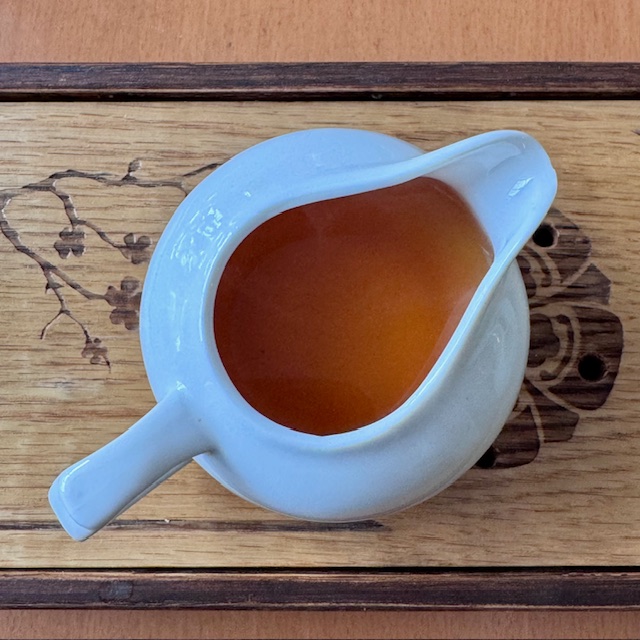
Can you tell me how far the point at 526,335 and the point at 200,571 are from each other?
0.93 feet

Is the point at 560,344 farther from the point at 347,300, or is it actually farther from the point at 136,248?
the point at 136,248

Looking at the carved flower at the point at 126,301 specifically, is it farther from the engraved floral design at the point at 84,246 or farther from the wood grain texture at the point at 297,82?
the wood grain texture at the point at 297,82

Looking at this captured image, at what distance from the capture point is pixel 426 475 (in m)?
0.42

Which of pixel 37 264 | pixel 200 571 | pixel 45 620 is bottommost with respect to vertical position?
pixel 45 620

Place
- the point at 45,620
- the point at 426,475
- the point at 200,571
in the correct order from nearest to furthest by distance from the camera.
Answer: the point at 426,475 < the point at 200,571 < the point at 45,620

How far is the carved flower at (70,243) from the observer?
1.87ft

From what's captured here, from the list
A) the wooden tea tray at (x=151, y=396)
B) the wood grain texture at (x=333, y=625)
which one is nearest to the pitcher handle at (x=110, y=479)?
the wooden tea tray at (x=151, y=396)

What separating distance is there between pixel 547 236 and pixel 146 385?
1.07 feet

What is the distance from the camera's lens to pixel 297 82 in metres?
0.59

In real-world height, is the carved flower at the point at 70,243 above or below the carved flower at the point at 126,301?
above
